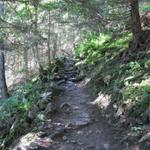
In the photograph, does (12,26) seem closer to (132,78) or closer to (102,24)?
(102,24)

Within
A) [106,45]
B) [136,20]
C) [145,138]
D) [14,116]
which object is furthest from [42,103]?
[106,45]

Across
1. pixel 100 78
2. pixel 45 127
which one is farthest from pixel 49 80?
pixel 45 127

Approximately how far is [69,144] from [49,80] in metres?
6.80

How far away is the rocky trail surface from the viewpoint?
6.98 meters

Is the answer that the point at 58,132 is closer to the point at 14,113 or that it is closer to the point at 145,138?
the point at 145,138

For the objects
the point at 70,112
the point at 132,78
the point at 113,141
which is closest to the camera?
the point at 113,141

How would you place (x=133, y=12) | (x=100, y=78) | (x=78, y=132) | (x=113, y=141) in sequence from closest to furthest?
(x=113, y=141) < (x=78, y=132) < (x=133, y=12) < (x=100, y=78)

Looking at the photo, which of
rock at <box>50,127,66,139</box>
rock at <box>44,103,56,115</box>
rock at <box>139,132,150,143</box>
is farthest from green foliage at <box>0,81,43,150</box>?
rock at <box>139,132,150,143</box>

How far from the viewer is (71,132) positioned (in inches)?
300

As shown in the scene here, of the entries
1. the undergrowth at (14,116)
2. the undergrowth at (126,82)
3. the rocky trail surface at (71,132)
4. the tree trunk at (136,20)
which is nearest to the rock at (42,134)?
the rocky trail surface at (71,132)

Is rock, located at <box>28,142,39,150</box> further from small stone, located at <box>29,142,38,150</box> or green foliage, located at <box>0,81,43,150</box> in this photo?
green foliage, located at <box>0,81,43,150</box>

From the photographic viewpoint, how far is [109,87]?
939cm

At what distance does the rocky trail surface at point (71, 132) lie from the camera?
22.9 feet

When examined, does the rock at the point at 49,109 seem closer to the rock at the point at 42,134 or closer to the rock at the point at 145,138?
the rock at the point at 42,134
